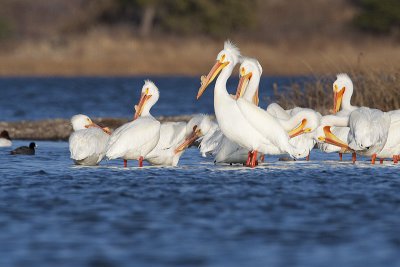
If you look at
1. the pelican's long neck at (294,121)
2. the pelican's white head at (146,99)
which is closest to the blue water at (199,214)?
the pelican's long neck at (294,121)

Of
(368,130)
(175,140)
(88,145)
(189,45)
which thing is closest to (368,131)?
(368,130)

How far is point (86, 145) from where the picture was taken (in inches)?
512

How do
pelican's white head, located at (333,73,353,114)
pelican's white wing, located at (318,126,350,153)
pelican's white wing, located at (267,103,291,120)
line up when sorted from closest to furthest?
pelican's white wing, located at (318,126,350,153), pelican's white wing, located at (267,103,291,120), pelican's white head, located at (333,73,353,114)

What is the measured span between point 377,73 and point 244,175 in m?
6.81

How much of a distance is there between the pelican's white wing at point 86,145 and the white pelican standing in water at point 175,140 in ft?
2.19

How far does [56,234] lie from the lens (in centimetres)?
860

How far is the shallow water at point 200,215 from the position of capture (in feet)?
25.5

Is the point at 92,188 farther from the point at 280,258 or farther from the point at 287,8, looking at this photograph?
the point at 287,8

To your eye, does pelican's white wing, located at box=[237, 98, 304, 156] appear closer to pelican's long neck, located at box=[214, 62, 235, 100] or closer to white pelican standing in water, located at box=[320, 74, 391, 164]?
pelican's long neck, located at box=[214, 62, 235, 100]

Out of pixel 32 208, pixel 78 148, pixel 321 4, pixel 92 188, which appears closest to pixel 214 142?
pixel 78 148

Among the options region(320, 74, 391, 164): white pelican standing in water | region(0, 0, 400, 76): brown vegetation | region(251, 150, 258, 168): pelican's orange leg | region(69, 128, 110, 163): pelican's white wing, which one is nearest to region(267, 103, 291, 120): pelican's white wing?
region(320, 74, 391, 164): white pelican standing in water

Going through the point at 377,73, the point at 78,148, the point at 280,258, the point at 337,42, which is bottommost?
the point at 280,258

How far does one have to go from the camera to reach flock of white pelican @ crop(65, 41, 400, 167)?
12.9 meters

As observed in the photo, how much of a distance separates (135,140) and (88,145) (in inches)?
22.9
